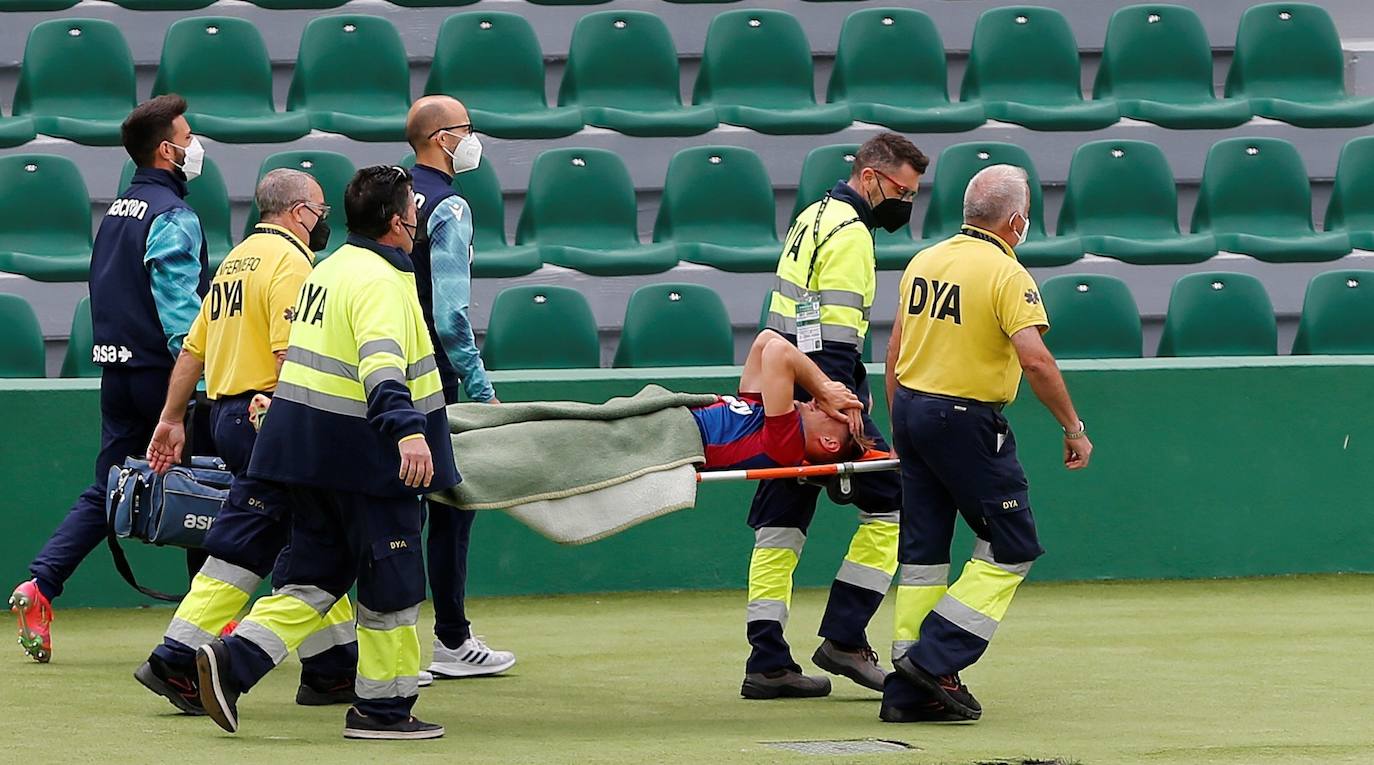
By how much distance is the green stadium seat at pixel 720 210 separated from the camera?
33.3ft

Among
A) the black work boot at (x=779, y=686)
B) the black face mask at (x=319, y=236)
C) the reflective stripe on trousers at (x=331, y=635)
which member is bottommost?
the black work boot at (x=779, y=686)

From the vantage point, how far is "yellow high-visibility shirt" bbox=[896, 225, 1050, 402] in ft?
18.5

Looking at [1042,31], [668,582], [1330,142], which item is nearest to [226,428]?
[668,582]

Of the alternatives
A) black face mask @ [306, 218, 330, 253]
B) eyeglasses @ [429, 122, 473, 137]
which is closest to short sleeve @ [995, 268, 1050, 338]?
eyeglasses @ [429, 122, 473, 137]

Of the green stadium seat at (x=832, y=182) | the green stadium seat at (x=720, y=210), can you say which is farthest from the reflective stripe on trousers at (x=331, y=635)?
the green stadium seat at (x=832, y=182)

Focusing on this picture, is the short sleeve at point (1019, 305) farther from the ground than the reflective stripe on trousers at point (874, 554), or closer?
farther from the ground

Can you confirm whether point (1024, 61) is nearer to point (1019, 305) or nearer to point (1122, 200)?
point (1122, 200)

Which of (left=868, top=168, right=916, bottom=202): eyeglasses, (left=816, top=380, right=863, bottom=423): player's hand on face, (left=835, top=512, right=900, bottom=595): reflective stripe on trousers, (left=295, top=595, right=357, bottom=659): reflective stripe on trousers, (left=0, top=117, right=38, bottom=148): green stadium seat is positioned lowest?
(left=295, top=595, right=357, bottom=659): reflective stripe on trousers

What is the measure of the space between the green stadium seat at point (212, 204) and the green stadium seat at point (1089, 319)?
4.10 m

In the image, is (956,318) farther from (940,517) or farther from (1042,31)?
(1042,31)

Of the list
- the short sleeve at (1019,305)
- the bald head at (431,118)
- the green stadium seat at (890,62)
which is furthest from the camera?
the green stadium seat at (890,62)

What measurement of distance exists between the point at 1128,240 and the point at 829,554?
2898 mm

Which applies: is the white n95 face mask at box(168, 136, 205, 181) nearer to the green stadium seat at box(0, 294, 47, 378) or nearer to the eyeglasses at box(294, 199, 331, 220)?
the eyeglasses at box(294, 199, 331, 220)

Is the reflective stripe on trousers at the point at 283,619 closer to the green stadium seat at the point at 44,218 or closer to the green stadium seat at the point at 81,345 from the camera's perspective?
the green stadium seat at the point at 81,345
